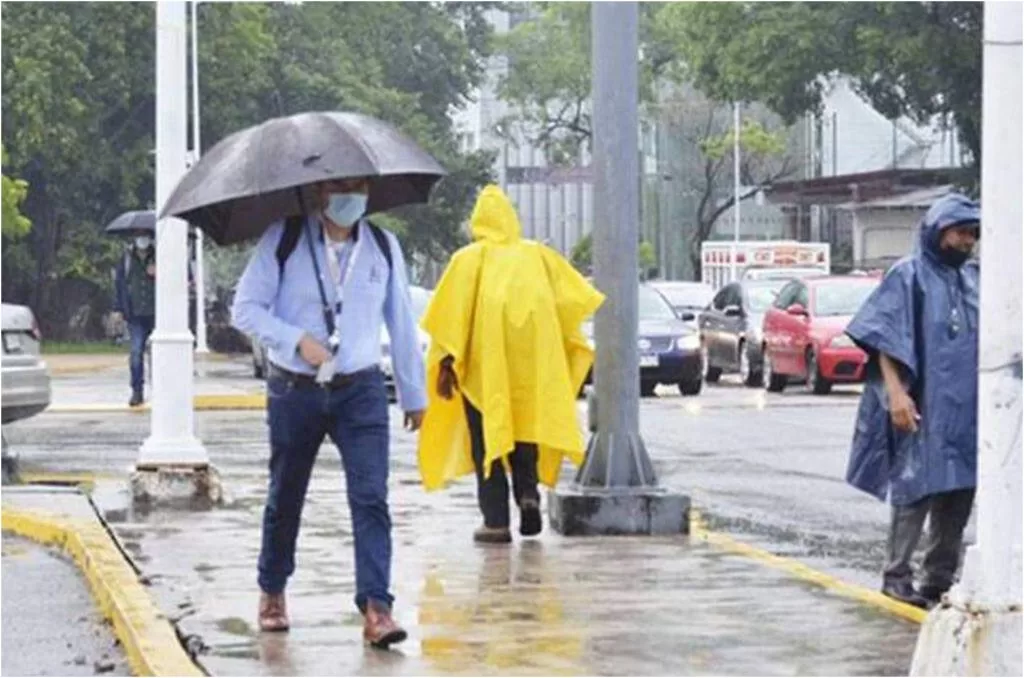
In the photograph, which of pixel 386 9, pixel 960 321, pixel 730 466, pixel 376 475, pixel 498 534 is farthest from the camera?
pixel 386 9

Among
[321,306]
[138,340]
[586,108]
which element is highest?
[586,108]

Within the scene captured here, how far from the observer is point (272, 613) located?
9.38m

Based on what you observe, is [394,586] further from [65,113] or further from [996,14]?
[65,113]

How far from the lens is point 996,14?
7.11 m

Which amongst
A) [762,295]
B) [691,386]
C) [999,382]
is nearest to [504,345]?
[999,382]

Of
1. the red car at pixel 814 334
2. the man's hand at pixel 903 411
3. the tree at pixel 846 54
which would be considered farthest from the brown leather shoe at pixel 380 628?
the tree at pixel 846 54

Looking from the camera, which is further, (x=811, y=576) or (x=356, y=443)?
(x=811, y=576)

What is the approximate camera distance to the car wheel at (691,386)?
98.5ft

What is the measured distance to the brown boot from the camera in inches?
486

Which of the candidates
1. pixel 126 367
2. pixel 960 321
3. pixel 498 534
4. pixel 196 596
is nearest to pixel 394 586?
pixel 196 596

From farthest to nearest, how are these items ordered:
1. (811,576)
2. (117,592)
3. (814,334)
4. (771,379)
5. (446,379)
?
(771,379) → (814,334) → (446,379) → (811,576) → (117,592)

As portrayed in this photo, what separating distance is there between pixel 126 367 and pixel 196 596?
32.4 metres

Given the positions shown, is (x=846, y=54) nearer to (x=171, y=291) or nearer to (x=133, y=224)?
(x=133, y=224)

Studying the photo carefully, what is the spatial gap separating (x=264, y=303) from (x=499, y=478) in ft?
11.2
